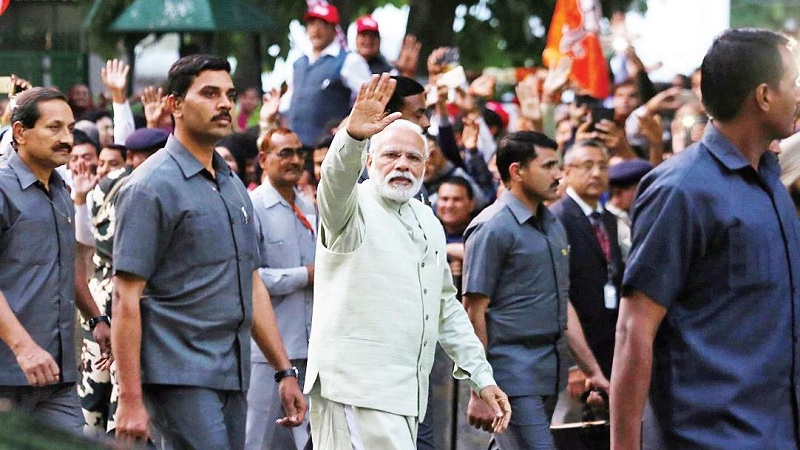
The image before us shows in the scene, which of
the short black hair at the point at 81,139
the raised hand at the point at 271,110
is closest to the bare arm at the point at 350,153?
the short black hair at the point at 81,139

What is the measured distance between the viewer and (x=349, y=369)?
291 inches

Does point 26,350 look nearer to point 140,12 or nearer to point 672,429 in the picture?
point 672,429

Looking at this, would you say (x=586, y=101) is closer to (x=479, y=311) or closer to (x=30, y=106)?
(x=479, y=311)

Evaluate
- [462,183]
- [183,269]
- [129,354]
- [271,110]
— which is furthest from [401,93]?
[271,110]

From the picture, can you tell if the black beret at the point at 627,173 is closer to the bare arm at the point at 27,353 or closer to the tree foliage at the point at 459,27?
the bare arm at the point at 27,353

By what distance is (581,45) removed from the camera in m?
16.7

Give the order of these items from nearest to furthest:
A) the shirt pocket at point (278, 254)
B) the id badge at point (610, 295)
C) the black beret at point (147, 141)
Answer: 1. the shirt pocket at point (278, 254)
2. the black beret at point (147, 141)
3. the id badge at point (610, 295)

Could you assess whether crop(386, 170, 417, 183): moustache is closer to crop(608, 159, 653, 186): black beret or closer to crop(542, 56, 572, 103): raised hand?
crop(608, 159, 653, 186): black beret

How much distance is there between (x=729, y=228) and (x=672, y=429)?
0.64 metres

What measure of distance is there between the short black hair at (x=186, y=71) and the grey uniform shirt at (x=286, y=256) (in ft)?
8.55

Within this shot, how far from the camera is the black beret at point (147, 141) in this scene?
11.1 m

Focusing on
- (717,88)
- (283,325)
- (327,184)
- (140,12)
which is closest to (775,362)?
(717,88)

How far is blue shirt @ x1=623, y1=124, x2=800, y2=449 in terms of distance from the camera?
18.3 ft

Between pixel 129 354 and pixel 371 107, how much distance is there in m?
1.57
